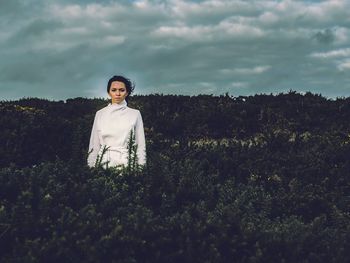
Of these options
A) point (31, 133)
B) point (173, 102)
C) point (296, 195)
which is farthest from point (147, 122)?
point (296, 195)

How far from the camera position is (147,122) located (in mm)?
13094

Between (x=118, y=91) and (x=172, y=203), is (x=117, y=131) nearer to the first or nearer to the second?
(x=118, y=91)

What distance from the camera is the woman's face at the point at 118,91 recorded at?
8.45 metres

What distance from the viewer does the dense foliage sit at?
5.25 metres

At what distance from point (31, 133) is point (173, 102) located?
4761 mm

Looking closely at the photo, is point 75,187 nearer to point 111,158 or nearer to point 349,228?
point 111,158

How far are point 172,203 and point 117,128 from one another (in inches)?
93.6

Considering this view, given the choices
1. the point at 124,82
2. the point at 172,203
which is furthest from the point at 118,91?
the point at 172,203

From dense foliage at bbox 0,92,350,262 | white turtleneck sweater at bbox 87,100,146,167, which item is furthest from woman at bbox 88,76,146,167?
dense foliage at bbox 0,92,350,262

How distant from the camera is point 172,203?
6230 mm

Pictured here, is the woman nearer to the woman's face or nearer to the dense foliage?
the woman's face

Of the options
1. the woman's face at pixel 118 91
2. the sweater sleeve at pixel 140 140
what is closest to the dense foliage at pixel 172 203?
the sweater sleeve at pixel 140 140

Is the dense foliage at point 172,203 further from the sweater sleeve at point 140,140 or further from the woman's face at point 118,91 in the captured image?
the woman's face at point 118,91

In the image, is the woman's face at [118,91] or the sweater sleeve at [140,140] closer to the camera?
the sweater sleeve at [140,140]
